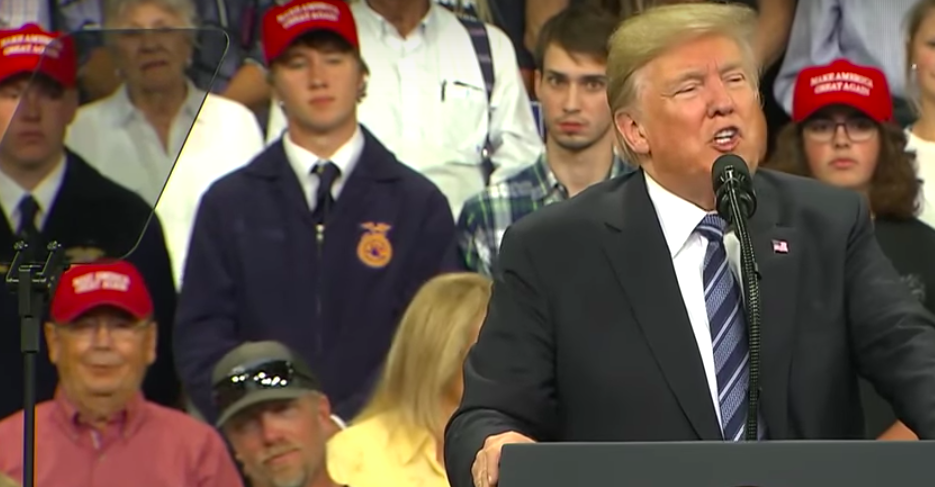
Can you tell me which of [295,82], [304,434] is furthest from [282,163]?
[304,434]

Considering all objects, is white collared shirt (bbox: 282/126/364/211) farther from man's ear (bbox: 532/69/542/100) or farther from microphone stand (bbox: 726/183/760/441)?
microphone stand (bbox: 726/183/760/441)

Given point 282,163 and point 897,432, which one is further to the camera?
point 282,163

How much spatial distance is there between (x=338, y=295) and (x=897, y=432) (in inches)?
60.0

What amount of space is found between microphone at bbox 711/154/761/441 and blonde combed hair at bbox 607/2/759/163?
364mm

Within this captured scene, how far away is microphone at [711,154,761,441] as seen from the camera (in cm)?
256

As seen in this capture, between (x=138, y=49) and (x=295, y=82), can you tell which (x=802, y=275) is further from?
(x=295, y=82)

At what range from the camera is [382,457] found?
4410 mm

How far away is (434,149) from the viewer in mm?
5254

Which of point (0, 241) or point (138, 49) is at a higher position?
point (138, 49)

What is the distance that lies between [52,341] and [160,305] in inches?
12.2

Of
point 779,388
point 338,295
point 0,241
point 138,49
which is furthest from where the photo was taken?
point 338,295

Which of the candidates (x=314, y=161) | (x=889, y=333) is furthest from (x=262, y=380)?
(x=889, y=333)

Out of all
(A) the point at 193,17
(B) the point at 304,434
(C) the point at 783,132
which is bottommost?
(B) the point at 304,434

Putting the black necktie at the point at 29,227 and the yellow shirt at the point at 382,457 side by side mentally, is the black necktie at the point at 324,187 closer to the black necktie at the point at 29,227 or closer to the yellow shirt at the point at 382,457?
the yellow shirt at the point at 382,457
